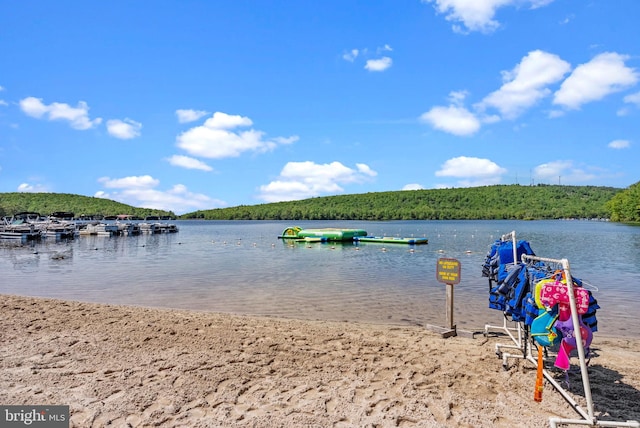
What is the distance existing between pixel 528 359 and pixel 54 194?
762 feet

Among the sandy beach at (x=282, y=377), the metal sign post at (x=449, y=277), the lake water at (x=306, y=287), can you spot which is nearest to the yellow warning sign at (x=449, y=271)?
the metal sign post at (x=449, y=277)

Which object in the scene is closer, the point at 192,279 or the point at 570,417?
the point at 570,417

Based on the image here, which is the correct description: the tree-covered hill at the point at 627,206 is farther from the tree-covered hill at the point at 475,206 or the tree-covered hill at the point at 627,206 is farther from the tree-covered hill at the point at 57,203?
the tree-covered hill at the point at 57,203

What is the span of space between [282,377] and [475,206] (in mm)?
189603

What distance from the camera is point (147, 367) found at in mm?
6176

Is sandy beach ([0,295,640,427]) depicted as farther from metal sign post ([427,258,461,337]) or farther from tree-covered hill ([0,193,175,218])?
tree-covered hill ([0,193,175,218])

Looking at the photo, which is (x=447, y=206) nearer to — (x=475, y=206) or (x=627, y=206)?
(x=475, y=206)

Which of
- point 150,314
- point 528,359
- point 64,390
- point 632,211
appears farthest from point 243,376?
point 632,211

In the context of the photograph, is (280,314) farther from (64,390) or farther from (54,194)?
(54,194)

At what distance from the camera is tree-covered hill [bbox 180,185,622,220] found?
546ft

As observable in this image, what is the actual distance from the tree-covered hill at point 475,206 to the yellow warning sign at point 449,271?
16173 cm

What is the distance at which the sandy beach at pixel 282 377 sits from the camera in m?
4.67

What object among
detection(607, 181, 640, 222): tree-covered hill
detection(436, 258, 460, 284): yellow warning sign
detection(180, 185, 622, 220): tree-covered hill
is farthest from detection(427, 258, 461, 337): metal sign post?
detection(180, 185, 622, 220): tree-covered hill

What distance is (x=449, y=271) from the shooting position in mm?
8406
